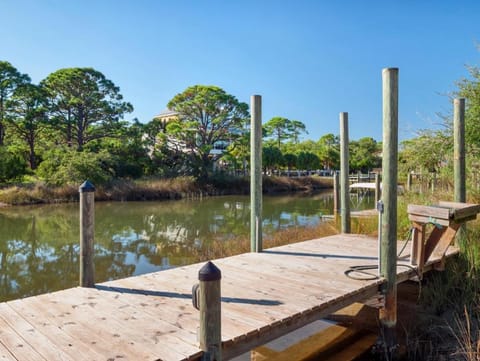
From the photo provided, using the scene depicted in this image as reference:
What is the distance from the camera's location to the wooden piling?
6.39ft

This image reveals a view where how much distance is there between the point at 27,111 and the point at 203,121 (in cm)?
1050

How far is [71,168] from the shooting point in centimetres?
1827

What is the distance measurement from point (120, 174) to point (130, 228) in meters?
11.1

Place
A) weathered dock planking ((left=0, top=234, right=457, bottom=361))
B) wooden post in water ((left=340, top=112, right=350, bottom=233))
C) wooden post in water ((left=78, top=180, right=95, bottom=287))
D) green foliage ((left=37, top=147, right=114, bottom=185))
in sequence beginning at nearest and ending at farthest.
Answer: weathered dock planking ((left=0, top=234, right=457, bottom=361)) → wooden post in water ((left=78, top=180, right=95, bottom=287)) → wooden post in water ((left=340, top=112, right=350, bottom=233)) → green foliage ((left=37, top=147, right=114, bottom=185))

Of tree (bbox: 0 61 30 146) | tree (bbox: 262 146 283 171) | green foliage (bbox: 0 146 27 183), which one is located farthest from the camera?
tree (bbox: 262 146 283 171)

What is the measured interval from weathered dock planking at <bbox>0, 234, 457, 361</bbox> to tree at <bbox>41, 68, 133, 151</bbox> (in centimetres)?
2083

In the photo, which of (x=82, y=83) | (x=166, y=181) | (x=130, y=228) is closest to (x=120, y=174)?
(x=166, y=181)

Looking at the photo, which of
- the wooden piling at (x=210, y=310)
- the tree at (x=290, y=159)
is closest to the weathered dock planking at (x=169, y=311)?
the wooden piling at (x=210, y=310)

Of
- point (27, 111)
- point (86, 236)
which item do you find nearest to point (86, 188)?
point (86, 236)

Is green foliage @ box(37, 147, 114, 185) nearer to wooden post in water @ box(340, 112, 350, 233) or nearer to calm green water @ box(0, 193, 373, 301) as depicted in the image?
calm green water @ box(0, 193, 373, 301)

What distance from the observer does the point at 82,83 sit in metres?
22.9

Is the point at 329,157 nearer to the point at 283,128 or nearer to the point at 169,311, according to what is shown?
the point at 283,128

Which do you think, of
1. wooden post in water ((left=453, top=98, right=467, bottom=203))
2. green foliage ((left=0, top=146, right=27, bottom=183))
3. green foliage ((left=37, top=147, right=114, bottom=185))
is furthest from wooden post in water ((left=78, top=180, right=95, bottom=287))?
green foliage ((left=0, top=146, right=27, bottom=183))

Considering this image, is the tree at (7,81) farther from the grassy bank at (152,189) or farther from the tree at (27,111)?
the grassy bank at (152,189)
